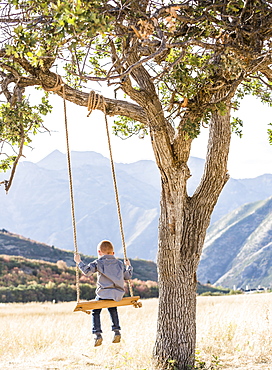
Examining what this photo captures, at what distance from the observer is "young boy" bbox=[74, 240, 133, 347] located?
6719 millimetres

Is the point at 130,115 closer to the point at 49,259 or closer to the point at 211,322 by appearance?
the point at 211,322

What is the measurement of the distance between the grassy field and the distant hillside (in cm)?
2978

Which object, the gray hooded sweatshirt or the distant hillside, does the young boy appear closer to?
the gray hooded sweatshirt

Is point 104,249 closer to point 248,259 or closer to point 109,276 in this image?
point 109,276

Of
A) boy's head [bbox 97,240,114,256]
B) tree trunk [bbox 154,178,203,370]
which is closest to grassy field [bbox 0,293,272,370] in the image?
tree trunk [bbox 154,178,203,370]

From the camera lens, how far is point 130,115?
773 centimetres

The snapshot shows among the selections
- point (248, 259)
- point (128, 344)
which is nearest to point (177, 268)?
point (128, 344)

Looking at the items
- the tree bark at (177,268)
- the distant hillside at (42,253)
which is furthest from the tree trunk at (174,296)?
the distant hillside at (42,253)

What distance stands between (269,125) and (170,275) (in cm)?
328

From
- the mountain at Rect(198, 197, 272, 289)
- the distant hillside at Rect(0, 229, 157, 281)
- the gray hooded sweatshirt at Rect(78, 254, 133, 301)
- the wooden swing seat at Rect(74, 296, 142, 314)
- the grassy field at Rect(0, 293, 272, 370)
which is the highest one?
the mountain at Rect(198, 197, 272, 289)

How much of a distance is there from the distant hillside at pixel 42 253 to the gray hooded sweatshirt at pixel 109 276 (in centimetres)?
3475

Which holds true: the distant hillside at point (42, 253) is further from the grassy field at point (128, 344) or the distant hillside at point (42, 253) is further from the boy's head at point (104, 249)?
the boy's head at point (104, 249)

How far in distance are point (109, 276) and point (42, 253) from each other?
38.0 metres

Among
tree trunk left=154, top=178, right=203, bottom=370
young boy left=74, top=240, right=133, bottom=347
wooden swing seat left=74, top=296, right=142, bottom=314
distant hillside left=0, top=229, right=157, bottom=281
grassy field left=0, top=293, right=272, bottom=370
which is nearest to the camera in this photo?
wooden swing seat left=74, top=296, right=142, bottom=314
